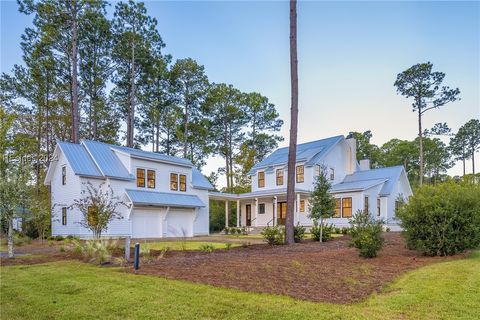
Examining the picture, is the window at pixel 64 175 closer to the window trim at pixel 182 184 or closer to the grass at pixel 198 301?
the window trim at pixel 182 184

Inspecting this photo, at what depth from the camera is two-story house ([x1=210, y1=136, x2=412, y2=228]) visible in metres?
27.0

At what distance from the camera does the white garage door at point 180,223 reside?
80.5 feet

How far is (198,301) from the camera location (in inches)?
210

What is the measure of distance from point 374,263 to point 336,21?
38.8ft

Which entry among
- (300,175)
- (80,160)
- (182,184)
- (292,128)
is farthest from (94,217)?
(300,175)

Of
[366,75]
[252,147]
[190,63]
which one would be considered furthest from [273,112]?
[366,75]

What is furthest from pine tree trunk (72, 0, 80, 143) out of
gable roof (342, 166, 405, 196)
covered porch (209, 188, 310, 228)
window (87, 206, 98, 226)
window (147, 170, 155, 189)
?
gable roof (342, 166, 405, 196)

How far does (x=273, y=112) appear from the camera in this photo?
43.3 metres

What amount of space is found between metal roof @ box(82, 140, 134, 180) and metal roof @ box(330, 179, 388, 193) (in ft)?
49.6

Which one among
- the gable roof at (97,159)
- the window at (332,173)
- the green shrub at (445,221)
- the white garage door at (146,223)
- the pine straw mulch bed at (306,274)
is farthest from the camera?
the window at (332,173)

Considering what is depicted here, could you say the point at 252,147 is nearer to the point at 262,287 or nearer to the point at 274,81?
the point at 274,81

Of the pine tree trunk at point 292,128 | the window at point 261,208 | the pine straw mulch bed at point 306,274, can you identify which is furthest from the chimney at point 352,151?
the pine straw mulch bed at point 306,274

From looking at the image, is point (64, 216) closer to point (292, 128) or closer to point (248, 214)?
point (292, 128)

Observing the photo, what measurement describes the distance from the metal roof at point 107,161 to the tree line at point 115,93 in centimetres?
395
